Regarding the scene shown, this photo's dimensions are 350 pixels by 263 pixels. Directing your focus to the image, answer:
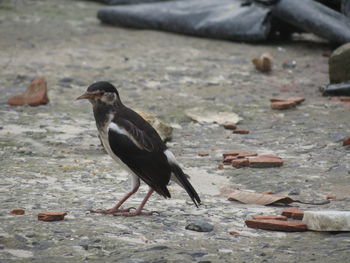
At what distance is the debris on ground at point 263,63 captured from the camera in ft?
28.9

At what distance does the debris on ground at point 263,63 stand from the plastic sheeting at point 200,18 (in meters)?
0.94

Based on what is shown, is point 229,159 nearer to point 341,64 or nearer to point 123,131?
point 123,131

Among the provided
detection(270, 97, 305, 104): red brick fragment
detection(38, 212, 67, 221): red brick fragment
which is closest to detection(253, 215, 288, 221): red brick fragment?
detection(38, 212, 67, 221): red brick fragment

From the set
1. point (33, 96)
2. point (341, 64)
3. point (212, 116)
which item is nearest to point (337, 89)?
point (341, 64)

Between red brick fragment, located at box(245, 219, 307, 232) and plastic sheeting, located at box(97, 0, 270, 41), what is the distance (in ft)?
18.5

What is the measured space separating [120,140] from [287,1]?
17.2ft

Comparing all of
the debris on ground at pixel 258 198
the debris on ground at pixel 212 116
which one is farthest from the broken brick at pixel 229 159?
the debris on ground at pixel 212 116

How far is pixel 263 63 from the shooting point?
8.83 m

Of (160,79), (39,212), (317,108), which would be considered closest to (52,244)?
(39,212)

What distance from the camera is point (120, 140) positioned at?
Result: 4660mm

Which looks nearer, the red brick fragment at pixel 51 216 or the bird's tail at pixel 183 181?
the red brick fragment at pixel 51 216

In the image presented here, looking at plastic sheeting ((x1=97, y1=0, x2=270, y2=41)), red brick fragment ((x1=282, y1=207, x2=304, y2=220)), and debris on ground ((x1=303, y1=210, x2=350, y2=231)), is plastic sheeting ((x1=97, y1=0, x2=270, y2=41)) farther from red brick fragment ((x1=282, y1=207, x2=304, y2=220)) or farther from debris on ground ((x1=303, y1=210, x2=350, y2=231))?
debris on ground ((x1=303, y1=210, x2=350, y2=231))

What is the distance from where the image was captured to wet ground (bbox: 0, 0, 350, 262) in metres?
4.02

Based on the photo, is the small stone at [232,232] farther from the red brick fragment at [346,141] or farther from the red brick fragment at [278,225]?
the red brick fragment at [346,141]
